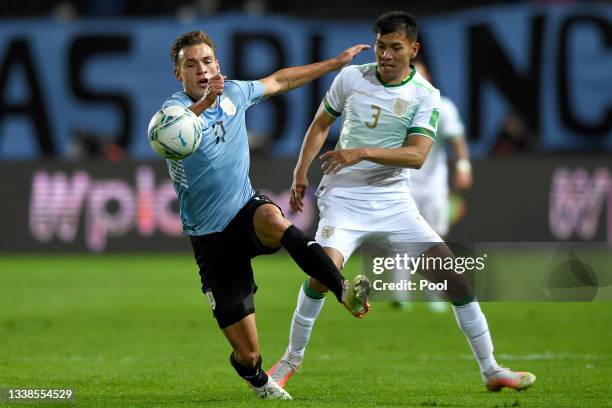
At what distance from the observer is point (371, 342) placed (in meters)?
10.7

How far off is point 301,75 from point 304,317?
1.54 m

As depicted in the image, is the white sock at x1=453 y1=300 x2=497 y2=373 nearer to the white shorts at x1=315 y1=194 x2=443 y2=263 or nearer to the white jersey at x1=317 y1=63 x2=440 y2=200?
the white shorts at x1=315 y1=194 x2=443 y2=263

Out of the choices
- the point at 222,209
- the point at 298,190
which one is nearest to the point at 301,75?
the point at 298,190

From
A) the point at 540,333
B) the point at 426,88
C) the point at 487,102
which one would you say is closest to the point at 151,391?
the point at 426,88

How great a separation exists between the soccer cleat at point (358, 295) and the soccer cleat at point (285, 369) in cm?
135

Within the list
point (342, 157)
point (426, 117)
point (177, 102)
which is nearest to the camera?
point (342, 157)

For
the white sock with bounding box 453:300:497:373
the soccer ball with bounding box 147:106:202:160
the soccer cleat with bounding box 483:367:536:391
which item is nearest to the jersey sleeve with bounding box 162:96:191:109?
the soccer ball with bounding box 147:106:202:160

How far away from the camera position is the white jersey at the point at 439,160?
12406 mm

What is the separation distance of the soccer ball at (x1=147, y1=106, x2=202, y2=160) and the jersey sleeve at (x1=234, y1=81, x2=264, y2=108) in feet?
2.53

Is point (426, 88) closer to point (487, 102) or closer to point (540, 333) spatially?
point (540, 333)

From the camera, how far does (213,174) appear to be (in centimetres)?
734

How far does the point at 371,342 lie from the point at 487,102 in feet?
30.6

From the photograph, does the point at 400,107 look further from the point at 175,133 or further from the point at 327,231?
the point at 175,133

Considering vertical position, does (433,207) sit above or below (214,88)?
below
